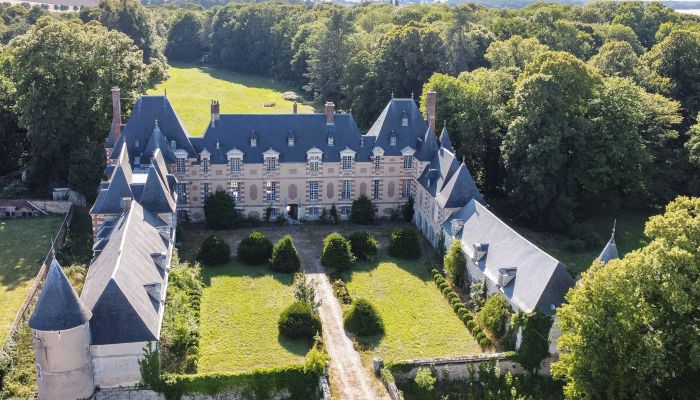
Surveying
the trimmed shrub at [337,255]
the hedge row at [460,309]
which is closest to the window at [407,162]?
the trimmed shrub at [337,255]

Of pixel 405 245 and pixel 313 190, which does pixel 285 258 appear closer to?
pixel 405 245

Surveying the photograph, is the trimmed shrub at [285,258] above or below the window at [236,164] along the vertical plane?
below

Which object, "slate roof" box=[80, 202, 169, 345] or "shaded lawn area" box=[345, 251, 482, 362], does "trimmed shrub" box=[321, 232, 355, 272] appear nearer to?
"shaded lawn area" box=[345, 251, 482, 362]

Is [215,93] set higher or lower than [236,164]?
lower

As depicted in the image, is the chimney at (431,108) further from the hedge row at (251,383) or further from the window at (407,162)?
the hedge row at (251,383)

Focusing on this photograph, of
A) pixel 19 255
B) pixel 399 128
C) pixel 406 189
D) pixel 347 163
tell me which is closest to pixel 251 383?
pixel 19 255

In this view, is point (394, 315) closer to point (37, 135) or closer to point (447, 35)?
point (37, 135)
